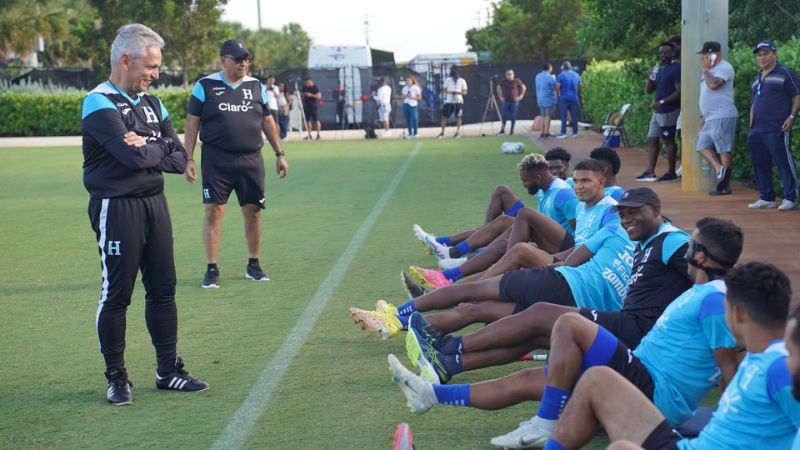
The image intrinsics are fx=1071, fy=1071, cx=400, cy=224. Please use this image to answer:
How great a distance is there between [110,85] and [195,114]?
3586 mm

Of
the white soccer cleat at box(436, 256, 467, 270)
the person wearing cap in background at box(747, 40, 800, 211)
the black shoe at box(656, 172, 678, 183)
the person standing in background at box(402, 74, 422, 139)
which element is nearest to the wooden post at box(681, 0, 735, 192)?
the black shoe at box(656, 172, 678, 183)

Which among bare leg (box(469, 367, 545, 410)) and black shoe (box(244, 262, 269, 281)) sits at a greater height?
bare leg (box(469, 367, 545, 410))

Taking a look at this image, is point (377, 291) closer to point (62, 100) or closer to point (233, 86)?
point (233, 86)

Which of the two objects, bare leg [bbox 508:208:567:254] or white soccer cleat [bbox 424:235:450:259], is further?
white soccer cleat [bbox 424:235:450:259]

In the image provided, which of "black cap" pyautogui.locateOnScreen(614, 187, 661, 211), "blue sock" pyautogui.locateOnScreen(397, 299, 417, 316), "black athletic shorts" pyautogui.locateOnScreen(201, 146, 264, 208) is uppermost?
"black cap" pyautogui.locateOnScreen(614, 187, 661, 211)

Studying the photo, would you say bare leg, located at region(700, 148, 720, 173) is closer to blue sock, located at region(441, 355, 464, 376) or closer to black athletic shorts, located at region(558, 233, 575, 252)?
black athletic shorts, located at region(558, 233, 575, 252)

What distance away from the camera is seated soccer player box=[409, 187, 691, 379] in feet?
18.3

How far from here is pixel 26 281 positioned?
408 inches

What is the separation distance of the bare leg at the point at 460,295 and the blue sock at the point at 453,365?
37.9 inches

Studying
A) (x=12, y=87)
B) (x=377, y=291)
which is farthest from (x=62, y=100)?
(x=377, y=291)

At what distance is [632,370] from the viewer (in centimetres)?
484

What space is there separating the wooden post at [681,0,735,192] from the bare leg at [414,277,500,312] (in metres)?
8.63

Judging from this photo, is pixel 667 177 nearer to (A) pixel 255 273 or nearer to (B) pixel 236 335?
(A) pixel 255 273

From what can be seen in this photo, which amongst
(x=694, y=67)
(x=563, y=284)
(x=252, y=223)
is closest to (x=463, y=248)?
(x=252, y=223)
